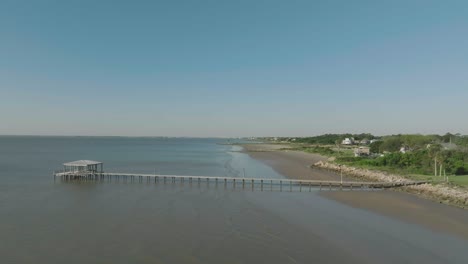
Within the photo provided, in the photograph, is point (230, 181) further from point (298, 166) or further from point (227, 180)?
point (298, 166)

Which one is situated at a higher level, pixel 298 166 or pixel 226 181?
pixel 226 181

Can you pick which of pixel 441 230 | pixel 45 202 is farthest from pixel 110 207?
pixel 441 230

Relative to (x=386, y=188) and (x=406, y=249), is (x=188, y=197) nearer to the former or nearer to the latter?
(x=406, y=249)

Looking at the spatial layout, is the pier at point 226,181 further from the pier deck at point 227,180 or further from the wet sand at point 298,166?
the wet sand at point 298,166

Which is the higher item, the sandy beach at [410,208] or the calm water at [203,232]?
the calm water at [203,232]

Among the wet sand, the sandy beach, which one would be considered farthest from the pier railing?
the wet sand

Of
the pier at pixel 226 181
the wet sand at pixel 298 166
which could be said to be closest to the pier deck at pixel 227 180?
the pier at pixel 226 181

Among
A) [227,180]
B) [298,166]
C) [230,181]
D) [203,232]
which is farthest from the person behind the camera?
[298,166]

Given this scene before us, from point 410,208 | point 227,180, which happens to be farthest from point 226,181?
point 410,208
